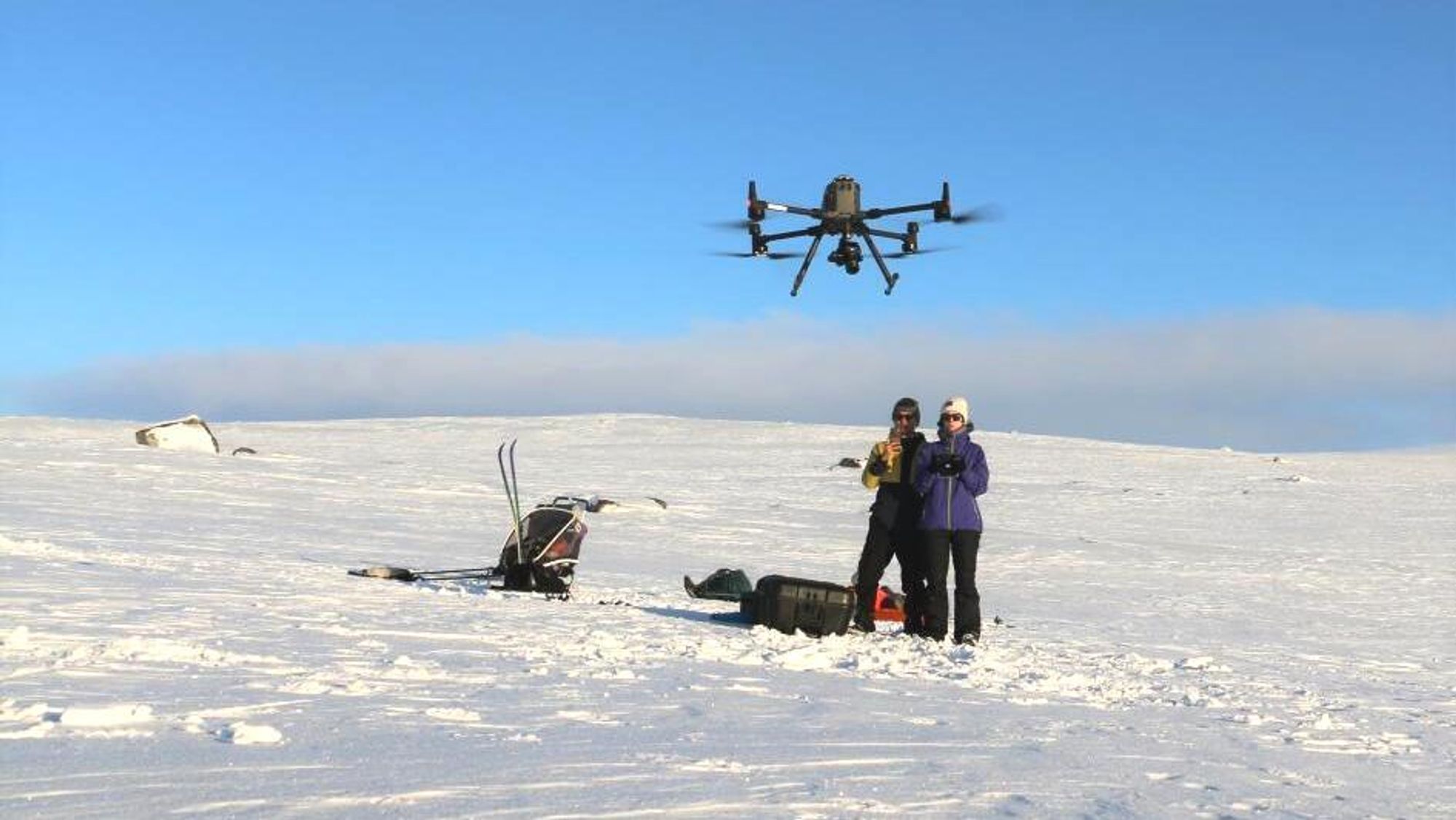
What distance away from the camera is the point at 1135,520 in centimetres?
2478

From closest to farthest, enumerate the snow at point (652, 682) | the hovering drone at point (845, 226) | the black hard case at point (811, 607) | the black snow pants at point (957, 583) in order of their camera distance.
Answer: the snow at point (652, 682) < the black hard case at point (811, 607) < the black snow pants at point (957, 583) < the hovering drone at point (845, 226)

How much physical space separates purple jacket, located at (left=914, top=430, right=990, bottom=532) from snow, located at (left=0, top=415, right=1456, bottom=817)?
0.80 meters

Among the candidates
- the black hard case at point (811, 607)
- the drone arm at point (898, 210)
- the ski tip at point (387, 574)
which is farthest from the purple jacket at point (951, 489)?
the drone arm at point (898, 210)

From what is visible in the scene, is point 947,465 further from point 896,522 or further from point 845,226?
point 845,226

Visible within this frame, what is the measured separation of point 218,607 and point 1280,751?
586 cm

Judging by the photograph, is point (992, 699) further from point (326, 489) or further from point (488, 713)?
point (326, 489)

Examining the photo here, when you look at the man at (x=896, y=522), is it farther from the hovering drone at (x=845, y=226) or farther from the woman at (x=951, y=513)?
the hovering drone at (x=845, y=226)

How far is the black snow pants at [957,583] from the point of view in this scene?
352 inches

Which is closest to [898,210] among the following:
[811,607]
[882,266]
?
[882,266]

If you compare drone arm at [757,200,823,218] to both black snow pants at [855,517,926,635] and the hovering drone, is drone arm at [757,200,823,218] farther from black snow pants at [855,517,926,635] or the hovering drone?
black snow pants at [855,517,926,635]

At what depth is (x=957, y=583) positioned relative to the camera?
29.8 feet

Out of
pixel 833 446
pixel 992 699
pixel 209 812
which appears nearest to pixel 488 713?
pixel 209 812

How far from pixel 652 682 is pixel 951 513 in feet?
10.5

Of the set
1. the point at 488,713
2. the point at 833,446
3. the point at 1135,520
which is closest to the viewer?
the point at 488,713
